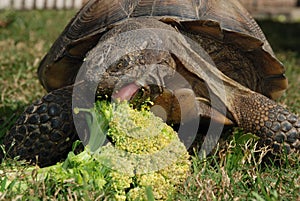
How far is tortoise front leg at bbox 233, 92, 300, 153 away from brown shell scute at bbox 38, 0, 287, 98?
36 centimetres

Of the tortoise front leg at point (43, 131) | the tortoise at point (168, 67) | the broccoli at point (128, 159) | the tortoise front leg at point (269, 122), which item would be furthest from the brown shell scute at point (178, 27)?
the broccoli at point (128, 159)

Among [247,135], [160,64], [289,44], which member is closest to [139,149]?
[160,64]

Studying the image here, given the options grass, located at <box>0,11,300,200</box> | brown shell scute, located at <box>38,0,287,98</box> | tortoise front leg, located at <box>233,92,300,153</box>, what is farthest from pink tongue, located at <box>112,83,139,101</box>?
tortoise front leg, located at <box>233,92,300,153</box>

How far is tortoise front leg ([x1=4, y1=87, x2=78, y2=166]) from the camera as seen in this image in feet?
10.2

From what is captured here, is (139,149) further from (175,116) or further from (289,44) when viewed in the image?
(289,44)

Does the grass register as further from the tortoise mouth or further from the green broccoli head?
the tortoise mouth

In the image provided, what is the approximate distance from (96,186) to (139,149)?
0.91ft

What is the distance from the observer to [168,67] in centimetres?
282

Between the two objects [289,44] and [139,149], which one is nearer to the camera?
[139,149]

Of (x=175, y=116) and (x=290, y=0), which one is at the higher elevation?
(x=175, y=116)

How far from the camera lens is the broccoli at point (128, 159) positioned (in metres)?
2.43

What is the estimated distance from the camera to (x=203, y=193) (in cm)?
238

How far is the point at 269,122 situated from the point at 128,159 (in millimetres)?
1023

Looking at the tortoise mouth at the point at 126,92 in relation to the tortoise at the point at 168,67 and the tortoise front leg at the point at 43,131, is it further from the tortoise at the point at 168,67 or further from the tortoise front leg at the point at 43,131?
the tortoise front leg at the point at 43,131
